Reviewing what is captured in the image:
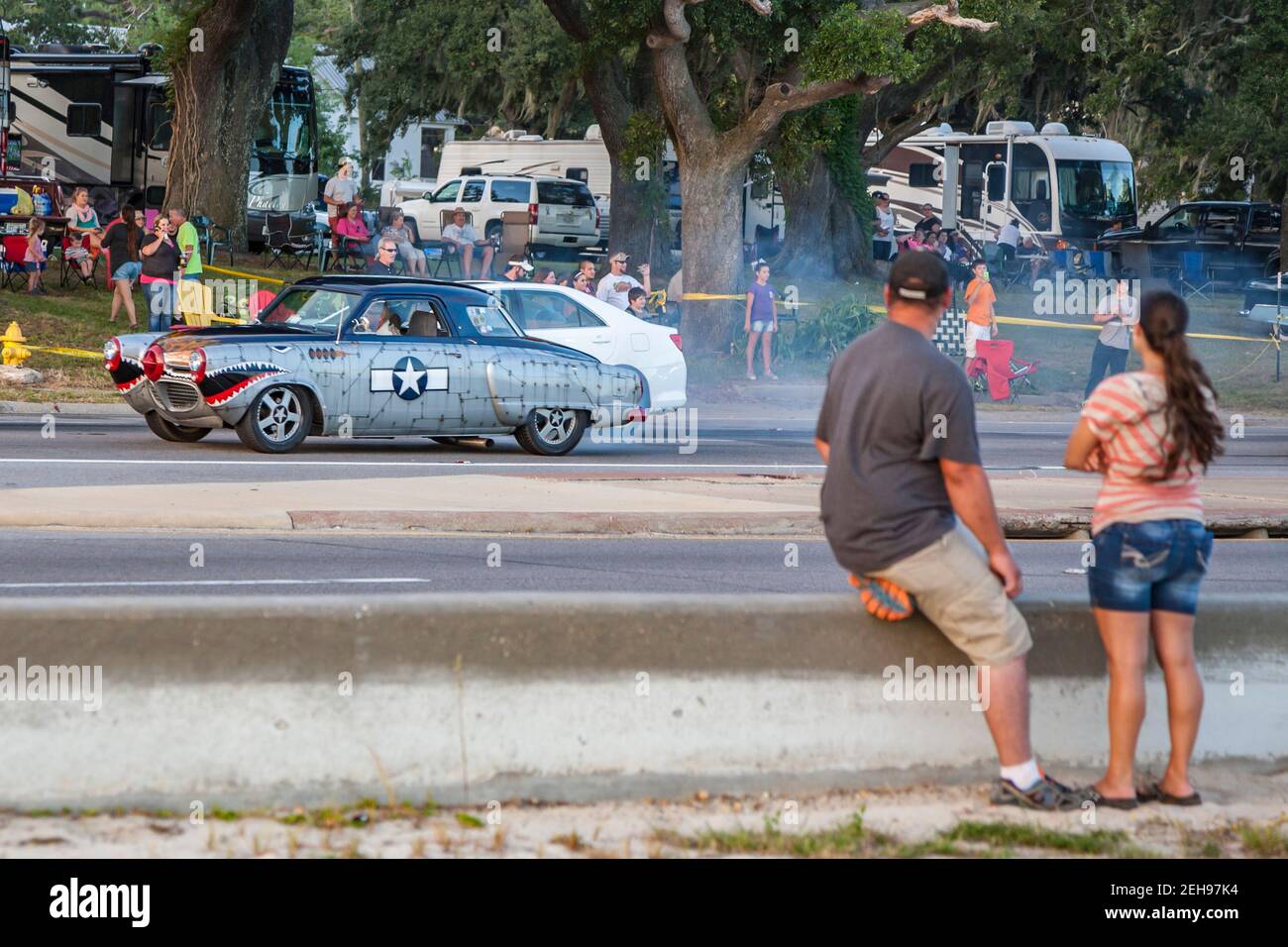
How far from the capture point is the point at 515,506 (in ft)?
42.2

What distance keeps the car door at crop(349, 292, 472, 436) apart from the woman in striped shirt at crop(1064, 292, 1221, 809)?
35.0 feet

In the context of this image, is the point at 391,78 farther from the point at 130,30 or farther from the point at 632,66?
the point at 632,66

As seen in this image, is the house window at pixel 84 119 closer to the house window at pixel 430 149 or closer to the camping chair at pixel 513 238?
the camping chair at pixel 513 238

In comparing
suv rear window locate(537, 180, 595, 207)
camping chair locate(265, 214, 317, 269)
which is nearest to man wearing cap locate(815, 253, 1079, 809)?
camping chair locate(265, 214, 317, 269)

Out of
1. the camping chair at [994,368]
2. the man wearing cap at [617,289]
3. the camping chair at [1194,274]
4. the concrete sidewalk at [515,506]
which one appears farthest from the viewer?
the camping chair at [1194,274]

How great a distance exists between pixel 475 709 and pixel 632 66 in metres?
31.3

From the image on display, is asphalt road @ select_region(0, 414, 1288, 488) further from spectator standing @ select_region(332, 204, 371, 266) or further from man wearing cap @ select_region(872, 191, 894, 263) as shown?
man wearing cap @ select_region(872, 191, 894, 263)

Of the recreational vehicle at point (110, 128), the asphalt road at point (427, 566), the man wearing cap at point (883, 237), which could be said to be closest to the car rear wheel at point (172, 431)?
the asphalt road at point (427, 566)

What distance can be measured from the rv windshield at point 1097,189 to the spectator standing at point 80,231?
76.0 ft

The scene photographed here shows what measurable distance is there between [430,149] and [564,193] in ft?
65.4

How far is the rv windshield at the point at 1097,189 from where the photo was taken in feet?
139

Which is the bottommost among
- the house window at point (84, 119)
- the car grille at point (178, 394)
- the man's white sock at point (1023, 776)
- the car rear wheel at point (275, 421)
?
the man's white sock at point (1023, 776)

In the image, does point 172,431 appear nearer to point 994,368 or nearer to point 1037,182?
point 994,368
